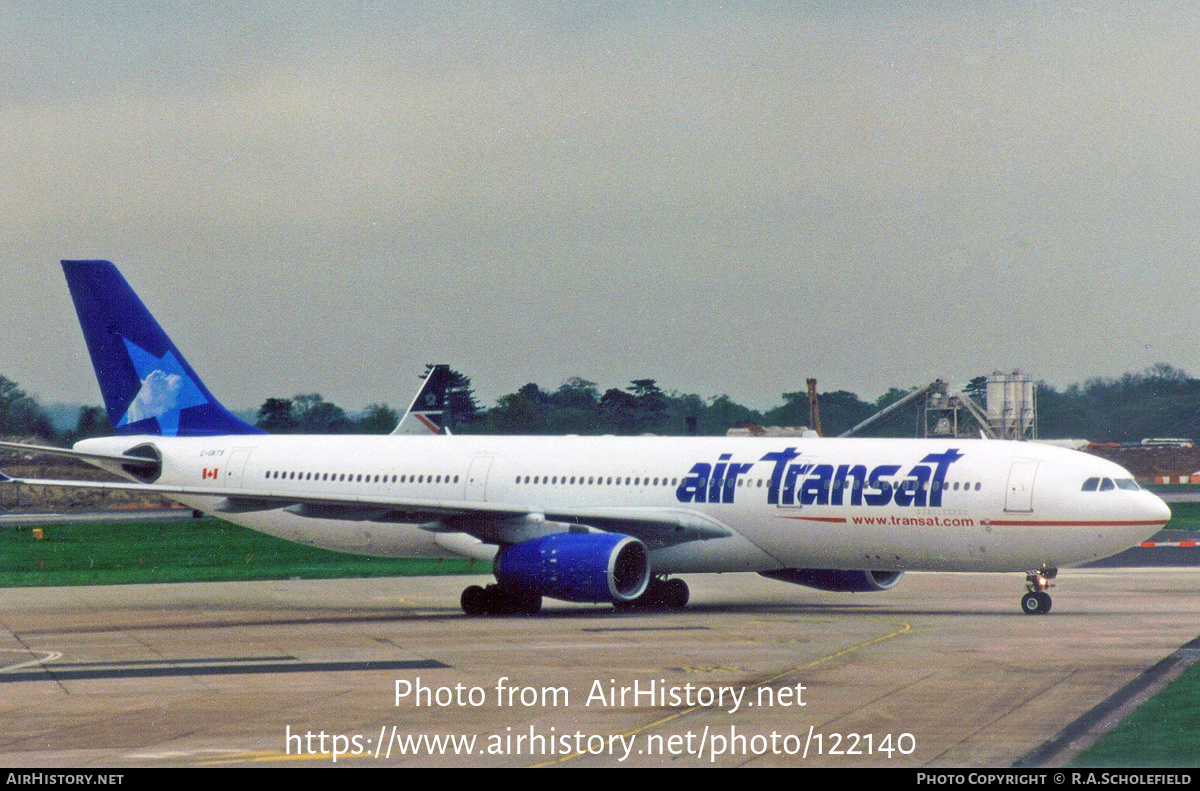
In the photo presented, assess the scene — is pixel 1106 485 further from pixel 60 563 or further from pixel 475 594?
pixel 60 563

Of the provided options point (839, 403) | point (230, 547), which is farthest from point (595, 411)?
point (839, 403)

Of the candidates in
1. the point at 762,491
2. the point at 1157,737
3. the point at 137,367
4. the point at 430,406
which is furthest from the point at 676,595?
the point at 430,406

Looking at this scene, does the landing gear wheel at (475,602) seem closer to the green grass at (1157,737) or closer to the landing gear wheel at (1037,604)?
the landing gear wheel at (1037,604)

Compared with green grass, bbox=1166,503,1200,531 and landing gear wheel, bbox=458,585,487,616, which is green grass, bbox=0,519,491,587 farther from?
green grass, bbox=1166,503,1200,531

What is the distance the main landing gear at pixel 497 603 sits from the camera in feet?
110

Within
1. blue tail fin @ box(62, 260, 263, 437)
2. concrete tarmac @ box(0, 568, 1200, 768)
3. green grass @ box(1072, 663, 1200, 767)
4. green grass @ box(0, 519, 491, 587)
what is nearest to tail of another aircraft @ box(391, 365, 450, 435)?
green grass @ box(0, 519, 491, 587)

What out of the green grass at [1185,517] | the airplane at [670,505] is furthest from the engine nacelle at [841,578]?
the green grass at [1185,517]

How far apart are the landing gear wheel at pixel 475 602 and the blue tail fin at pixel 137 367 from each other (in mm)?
10936

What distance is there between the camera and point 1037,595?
32.3 m

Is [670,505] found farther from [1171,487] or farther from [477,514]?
→ [1171,487]

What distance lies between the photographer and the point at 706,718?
18.6 m

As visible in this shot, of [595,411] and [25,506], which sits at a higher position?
[595,411]
